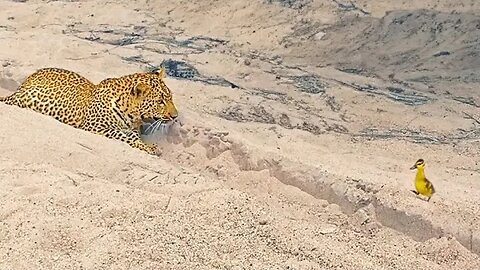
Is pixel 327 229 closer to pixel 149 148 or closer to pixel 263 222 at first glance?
pixel 263 222

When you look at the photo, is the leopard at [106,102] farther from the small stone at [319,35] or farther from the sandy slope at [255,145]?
the small stone at [319,35]

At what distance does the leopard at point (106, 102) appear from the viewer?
234 inches

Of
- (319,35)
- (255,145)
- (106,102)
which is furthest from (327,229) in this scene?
(319,35)

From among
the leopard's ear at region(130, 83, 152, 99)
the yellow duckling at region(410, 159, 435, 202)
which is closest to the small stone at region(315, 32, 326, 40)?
the leopard's ear at region(130, 83, 152, 99)

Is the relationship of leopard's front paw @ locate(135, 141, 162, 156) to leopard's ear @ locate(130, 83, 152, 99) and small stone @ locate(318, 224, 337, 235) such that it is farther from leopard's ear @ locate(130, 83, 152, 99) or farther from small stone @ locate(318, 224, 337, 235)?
small stone @ locate(318, 224, 337, 235)

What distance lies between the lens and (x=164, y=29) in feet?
31.8

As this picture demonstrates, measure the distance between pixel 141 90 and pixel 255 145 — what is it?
1115 mm

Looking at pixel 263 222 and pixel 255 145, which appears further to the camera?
pixel 255 145

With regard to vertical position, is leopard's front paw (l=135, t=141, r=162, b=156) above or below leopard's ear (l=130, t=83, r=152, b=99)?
below

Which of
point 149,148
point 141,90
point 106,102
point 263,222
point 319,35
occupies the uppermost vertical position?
point 263,222

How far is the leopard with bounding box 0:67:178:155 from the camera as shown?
5949 millimetres

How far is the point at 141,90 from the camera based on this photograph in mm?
5961

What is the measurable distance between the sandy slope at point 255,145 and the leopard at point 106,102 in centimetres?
26

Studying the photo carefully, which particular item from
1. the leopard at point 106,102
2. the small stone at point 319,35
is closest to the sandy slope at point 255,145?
the small stone at point 319,35
